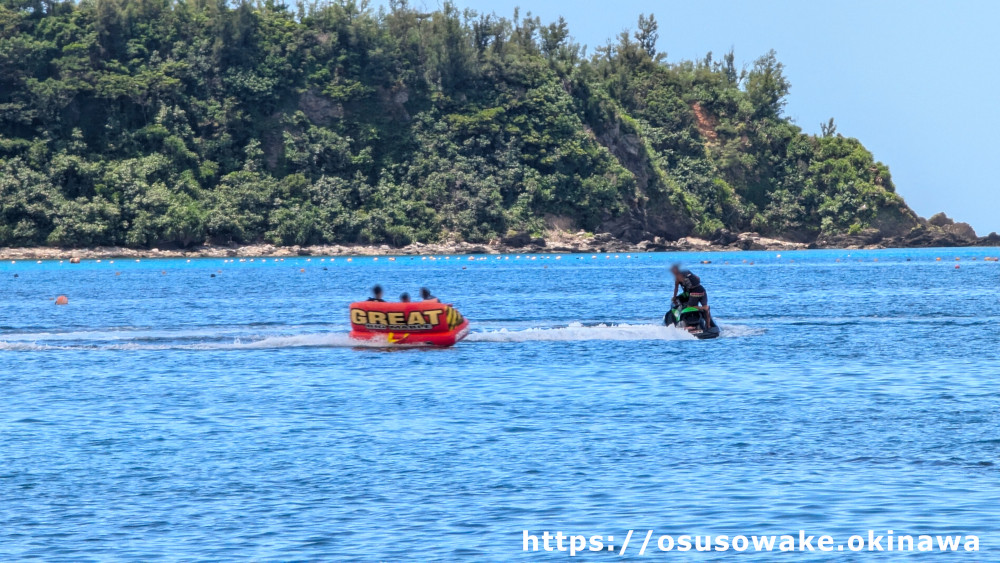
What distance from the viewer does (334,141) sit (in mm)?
154375

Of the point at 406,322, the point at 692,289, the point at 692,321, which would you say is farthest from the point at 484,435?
the point at 692,321

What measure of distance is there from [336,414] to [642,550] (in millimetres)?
11596

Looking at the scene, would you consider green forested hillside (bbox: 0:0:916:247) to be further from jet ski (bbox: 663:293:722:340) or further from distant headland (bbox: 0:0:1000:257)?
jet ski (bbox: 663:293:722:340)

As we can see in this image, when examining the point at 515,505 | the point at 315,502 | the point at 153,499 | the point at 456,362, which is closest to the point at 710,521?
the point at 515,505

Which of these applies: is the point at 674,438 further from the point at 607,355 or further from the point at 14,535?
the point at 607,355

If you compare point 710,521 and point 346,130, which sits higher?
point 346,130

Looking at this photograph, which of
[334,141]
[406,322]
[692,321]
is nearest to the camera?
[406,322]

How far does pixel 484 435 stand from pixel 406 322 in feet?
51.0

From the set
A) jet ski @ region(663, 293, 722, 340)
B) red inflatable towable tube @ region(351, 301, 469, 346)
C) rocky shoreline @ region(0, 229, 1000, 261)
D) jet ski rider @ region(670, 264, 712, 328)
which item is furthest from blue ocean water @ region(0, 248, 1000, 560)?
rocky shoreline @ region(0, 229, 1000, 261)

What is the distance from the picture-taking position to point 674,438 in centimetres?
2108

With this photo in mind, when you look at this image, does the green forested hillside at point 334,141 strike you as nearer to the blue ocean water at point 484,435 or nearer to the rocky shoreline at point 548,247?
the rocky shoreline at point 548,247

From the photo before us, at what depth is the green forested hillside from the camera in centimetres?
13975

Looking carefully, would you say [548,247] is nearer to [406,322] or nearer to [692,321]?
[692,321]

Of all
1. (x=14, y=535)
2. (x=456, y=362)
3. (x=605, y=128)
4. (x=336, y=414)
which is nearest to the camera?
(x=14, y=535)
